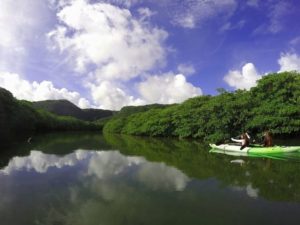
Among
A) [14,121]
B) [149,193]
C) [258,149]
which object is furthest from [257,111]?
[14,121]

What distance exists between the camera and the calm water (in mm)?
10695

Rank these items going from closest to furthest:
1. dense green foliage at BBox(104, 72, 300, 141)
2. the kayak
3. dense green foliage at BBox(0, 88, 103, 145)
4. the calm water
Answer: the calm water, the kayak, dense green foliage at BBox(104, 72, 300, 141), dense green foliage at BBox(0, 88, 103, 145)

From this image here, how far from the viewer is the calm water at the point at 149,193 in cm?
1070

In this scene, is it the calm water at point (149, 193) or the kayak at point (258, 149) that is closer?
the calm water at point (149, 193)

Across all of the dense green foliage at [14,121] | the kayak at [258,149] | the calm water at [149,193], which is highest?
the dense green foliage at [14,121]

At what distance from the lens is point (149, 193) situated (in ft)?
46.7

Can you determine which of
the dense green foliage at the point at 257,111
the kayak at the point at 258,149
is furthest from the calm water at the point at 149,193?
the dense green foliage at the point at 257,111

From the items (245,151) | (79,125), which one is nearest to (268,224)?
(245,151)

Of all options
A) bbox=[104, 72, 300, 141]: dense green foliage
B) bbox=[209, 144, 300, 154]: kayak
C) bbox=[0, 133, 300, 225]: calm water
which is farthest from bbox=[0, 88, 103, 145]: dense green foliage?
bbox=[0, 133, 300, 225]: calm water

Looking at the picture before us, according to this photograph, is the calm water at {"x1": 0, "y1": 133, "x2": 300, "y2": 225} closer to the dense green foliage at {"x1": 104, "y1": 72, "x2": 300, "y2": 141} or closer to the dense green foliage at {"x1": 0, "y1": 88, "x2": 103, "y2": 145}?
the dense green foliage at {"x1": 104, "y1": 72, "x2": 300, "y2": 141}

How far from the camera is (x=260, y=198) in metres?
13.1

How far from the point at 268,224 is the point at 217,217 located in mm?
1524

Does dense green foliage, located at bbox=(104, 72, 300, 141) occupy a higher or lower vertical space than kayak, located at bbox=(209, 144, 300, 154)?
higher

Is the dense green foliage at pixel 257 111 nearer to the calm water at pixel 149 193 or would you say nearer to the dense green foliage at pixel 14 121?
Answer: the calm water at pixel 149 193
